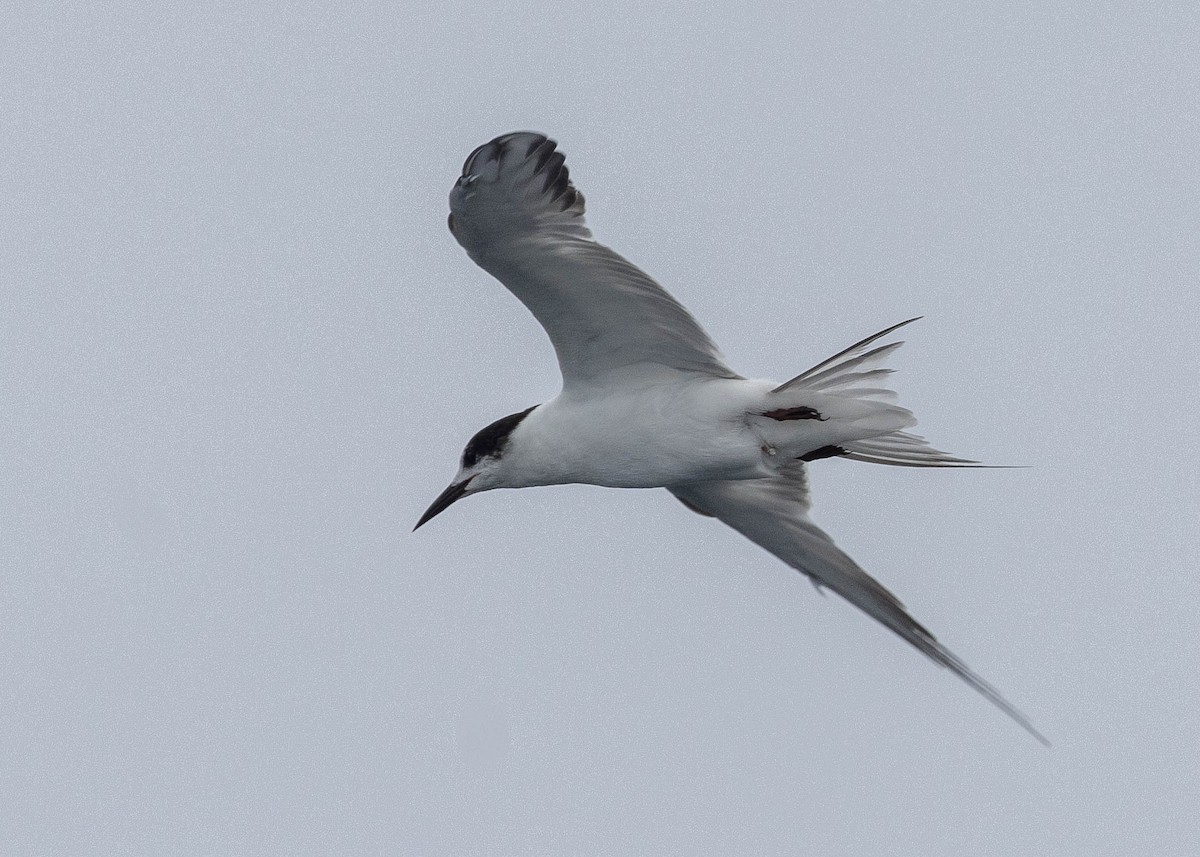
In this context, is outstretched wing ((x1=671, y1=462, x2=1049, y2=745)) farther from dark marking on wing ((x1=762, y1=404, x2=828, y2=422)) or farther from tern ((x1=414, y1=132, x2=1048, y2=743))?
dark marking on wing ((x1=762, y1=404, x2=828, y2=422))

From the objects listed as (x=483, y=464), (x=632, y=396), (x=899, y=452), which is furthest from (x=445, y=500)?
(x=899, y=452)

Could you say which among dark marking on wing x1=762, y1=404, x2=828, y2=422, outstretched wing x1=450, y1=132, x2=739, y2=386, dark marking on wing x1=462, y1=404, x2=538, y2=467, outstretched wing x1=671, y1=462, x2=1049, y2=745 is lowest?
outstretched wing x1=671, y1=462, x2=1049, y2=745

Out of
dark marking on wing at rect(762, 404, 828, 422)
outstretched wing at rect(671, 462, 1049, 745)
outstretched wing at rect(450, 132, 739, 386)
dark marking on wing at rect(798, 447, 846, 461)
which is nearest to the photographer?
outstretched wing at rect(450, 132, 739, 386)

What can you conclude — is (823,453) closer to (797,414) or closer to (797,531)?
(797,414)

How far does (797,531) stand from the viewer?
32.1ft

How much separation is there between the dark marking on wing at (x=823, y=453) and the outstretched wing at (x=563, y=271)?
539mm

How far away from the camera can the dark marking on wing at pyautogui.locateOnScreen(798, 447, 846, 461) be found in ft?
28.6

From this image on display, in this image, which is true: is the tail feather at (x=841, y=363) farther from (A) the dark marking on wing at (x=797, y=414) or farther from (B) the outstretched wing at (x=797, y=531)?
(B) the outstretched wing at (x=797, y=531)

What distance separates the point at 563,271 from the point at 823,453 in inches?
63.5

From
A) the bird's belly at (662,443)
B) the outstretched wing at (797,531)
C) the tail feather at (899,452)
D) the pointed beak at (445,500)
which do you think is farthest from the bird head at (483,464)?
the tail feather at (899,452)

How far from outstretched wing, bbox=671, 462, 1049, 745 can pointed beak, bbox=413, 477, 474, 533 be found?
1215mm

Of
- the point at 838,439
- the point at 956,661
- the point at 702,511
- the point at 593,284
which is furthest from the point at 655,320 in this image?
the point at 956,661

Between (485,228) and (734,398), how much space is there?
153 centimetres

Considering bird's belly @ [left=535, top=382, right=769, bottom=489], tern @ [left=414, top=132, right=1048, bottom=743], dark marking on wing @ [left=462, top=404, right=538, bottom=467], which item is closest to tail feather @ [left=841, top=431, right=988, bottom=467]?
tern @ [left=414, top=132, right=1048, bottom=743]
